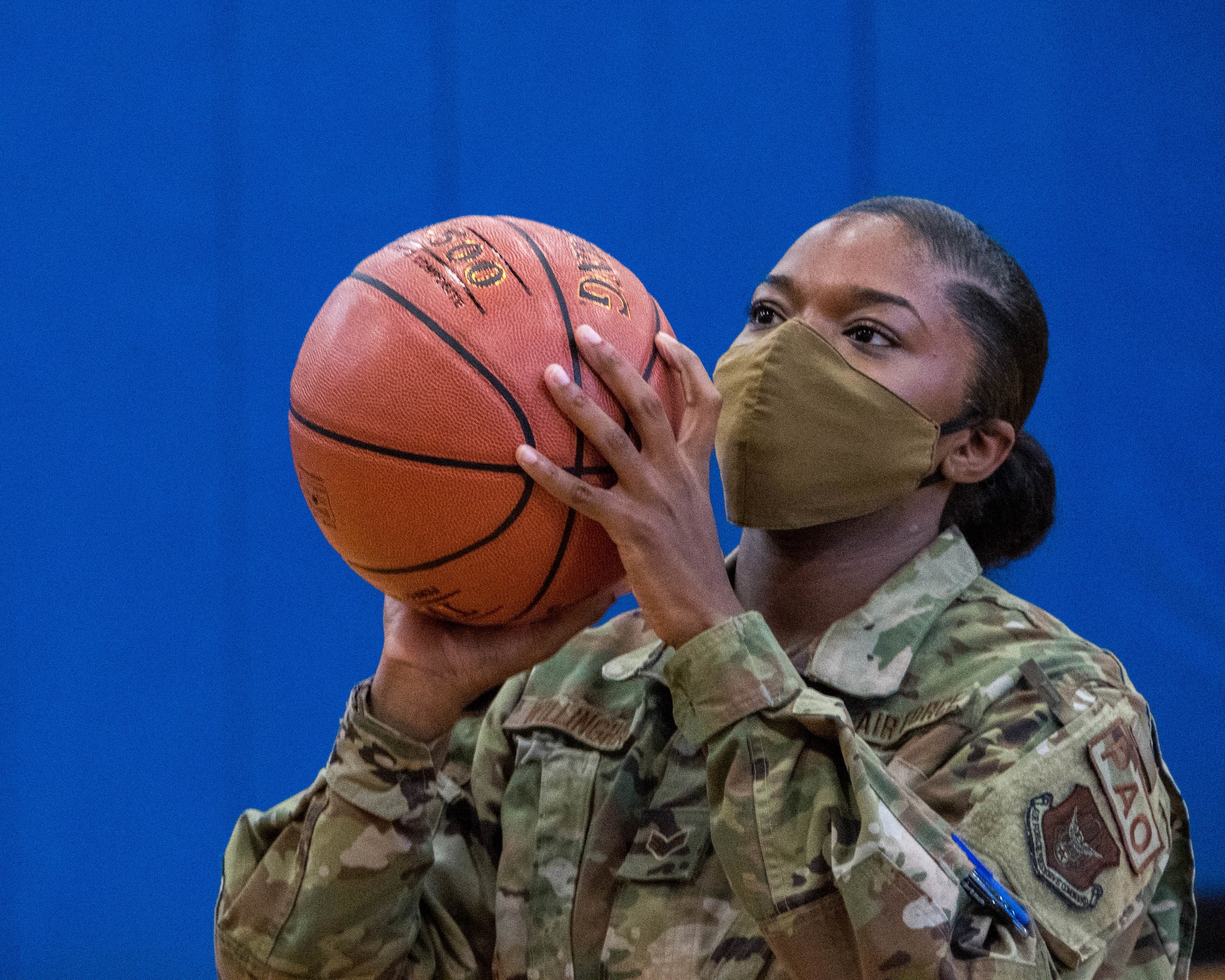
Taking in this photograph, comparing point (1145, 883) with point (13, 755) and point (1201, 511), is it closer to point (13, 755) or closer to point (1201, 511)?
point (1201, 511)

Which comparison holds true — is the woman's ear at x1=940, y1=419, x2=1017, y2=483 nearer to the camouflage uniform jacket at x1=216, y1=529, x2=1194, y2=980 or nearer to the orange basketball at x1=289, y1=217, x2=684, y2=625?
the camouflage uniform jacket at x1=216, y1=529, x2=1194, y2=980

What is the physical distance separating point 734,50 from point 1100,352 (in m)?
1.08

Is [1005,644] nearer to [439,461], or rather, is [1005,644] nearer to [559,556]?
[559,556]

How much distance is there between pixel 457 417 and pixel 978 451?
0.74 meters

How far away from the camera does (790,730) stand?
51.0 inches

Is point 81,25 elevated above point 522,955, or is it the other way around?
point 81,25

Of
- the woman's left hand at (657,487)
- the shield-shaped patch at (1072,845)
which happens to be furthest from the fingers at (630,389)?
the shield-shaped patch at (1072,845)

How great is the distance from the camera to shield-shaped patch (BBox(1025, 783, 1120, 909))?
1299mm

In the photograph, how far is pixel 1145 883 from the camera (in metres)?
1.38

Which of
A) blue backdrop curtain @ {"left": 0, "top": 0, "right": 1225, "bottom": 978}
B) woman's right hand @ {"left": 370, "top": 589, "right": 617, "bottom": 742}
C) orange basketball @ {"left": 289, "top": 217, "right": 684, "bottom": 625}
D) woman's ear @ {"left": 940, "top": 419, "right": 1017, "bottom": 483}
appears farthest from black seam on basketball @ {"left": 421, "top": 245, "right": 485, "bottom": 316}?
blue backdrop curtain @ {"left": 0, "top": 0, "right": 1225, "bottom": 978}

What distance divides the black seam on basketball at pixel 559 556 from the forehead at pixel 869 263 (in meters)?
0.49

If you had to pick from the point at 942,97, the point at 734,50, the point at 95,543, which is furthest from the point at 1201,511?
the point at 95,543

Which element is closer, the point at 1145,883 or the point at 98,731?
the point at 1145,883

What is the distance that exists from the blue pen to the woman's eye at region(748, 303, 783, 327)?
691 millimetres
